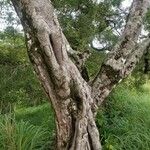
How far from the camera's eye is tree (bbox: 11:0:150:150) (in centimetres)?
538

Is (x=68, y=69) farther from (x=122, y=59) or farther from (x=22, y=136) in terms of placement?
(x=22, y=136)

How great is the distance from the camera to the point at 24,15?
5.42 m

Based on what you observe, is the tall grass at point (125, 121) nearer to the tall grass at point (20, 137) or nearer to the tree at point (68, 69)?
the tree at point (68, 69)

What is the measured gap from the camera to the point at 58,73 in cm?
541

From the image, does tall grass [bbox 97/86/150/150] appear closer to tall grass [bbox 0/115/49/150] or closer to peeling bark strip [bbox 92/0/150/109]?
peeling bark strip [bbox 92/0/150/109]

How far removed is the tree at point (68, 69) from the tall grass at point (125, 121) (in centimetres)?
61

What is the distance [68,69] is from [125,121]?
6.57ft

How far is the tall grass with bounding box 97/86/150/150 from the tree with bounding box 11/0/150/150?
0.61 metres

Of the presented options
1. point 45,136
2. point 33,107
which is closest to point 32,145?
point 45,136

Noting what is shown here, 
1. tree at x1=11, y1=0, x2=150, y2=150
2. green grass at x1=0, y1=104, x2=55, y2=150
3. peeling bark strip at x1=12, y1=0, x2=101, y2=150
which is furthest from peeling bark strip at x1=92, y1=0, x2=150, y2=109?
green grass at x1=0, y1=104, x2=55, y2=150

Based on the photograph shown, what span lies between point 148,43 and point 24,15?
7.00 feet

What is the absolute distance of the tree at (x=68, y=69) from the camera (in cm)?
538

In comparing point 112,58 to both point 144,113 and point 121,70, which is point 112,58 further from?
point 144,113

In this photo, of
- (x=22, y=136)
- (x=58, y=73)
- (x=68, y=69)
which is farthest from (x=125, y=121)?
(x=58, y=73)
